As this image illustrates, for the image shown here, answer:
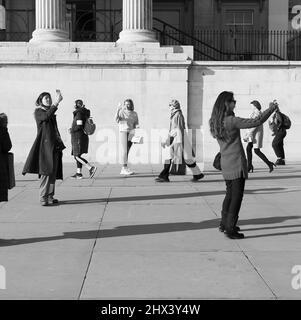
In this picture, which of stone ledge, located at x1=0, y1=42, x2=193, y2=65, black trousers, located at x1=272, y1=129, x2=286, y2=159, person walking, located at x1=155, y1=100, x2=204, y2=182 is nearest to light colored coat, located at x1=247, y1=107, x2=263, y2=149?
black trousers, located at x1=272, y1=129, x2=286, y2=159

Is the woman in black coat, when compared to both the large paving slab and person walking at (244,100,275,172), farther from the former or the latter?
person walking at (244,100,275,172)

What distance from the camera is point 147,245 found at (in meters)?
6.75

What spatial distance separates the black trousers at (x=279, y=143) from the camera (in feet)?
53.9

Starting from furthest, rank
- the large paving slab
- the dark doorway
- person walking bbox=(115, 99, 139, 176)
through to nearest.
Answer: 1. the dark doorway
2. person walking bbox=(115, 99, 139, 176)
3. the large paving slab

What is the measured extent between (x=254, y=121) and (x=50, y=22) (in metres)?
12.3

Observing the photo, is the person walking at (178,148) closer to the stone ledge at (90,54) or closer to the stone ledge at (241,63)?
the stone ledge at (90,54)

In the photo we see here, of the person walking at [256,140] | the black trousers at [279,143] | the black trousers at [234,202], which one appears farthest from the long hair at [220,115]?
the black trousers at [279,143]

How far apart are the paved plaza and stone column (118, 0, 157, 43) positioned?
729 cm

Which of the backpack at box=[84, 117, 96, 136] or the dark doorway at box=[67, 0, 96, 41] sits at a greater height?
the dark doorway at box=[67, 0, 96, 41]

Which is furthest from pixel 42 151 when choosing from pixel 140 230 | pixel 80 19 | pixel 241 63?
pixel 80 19

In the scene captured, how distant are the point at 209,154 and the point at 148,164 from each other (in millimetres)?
2046

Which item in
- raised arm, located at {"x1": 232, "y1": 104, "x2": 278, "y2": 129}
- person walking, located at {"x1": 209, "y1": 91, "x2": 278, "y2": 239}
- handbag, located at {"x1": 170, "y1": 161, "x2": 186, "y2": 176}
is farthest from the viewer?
handbag, located at {"x1": 170, "y1": 161, "x2": 186, "y2": 176}

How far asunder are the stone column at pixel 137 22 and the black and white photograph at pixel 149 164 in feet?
0.12

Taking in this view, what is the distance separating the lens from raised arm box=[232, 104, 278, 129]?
22.0ft
